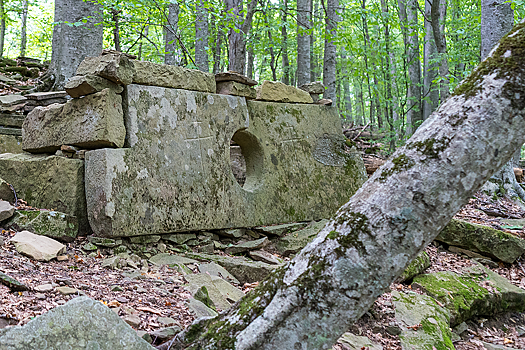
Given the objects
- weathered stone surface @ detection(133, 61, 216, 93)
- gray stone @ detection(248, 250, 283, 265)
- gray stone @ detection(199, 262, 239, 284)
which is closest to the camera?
gray stone @ detection(199, 262, 239, 284)

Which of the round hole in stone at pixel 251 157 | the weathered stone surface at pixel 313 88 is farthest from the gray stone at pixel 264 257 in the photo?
the weathered stone surface at pixel 313 88

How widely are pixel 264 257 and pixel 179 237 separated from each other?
0.98 metres

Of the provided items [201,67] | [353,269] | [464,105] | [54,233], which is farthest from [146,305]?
[201,67]

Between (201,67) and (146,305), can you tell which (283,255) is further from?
(201,67)

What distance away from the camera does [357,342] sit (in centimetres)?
295

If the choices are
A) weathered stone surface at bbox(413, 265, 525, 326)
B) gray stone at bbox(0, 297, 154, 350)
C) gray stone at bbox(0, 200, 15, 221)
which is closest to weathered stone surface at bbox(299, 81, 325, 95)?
weathered stone surface at bbox(413, 265, 525, 326)

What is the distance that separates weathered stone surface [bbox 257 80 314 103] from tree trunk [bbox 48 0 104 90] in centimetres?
311

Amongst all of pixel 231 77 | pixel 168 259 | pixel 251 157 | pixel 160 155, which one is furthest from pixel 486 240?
pixel 160 155

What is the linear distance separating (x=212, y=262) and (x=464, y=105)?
10.1ft

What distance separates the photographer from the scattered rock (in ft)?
8.00

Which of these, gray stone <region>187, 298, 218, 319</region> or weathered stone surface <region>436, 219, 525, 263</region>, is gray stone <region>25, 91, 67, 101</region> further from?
weathered stone surface <region>436, 219, 525, 263</region>

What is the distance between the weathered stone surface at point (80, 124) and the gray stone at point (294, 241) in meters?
2.20

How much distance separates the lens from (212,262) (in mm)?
4055

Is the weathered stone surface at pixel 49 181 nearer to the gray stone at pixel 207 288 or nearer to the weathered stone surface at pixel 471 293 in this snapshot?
the gray stone at pixel 207 288
